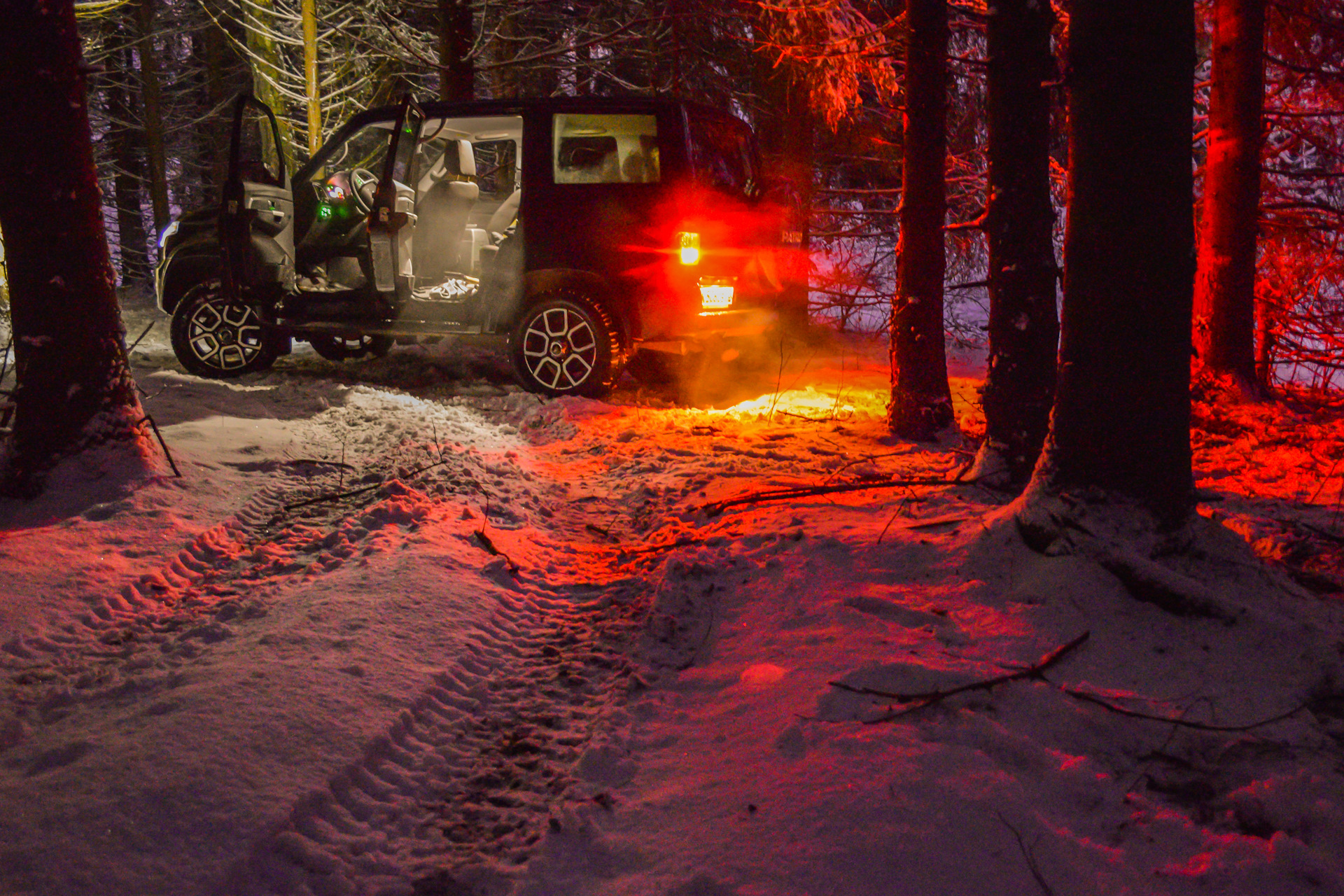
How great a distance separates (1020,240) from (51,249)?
4.99m

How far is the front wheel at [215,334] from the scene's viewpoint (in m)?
8.27

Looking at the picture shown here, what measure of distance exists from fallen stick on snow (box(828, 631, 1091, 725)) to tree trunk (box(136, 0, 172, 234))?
79.7 ft

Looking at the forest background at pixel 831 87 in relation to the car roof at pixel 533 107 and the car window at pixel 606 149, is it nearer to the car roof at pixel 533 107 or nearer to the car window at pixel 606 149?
the car roof at pixel 533 107

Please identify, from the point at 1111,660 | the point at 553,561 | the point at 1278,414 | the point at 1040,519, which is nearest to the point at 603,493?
the point at 553,561

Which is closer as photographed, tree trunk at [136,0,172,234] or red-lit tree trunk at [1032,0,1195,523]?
red-lit tree trunk at [1032,0,1195,523]

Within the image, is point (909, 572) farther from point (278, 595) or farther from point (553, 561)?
point (278, 595)

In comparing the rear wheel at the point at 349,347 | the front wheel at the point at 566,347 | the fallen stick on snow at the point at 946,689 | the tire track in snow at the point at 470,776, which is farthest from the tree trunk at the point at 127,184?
the fallen stick on snow at the point at 946,689

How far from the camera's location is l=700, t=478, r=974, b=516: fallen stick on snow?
183 inches

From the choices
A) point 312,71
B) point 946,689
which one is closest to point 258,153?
point 312,71

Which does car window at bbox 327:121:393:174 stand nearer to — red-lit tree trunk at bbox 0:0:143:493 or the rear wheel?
the rear wheel

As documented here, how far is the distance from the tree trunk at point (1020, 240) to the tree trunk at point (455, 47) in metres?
8.21

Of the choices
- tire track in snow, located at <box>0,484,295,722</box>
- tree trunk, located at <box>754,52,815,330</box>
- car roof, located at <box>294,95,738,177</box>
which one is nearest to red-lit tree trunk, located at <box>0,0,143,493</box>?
tire track in snow, located at <box>0,484,295,722</box>

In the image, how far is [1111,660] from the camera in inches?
112

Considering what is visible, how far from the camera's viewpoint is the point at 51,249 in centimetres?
439
